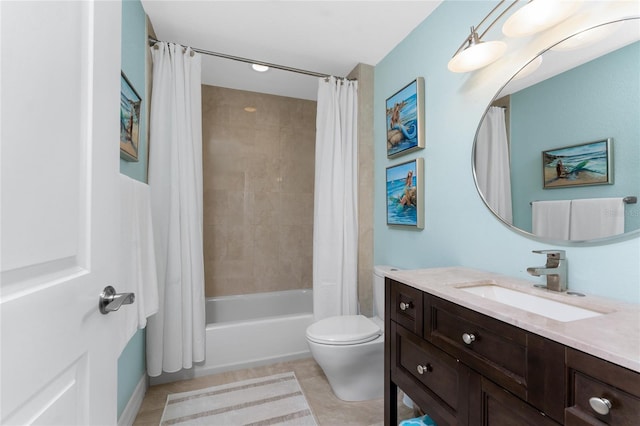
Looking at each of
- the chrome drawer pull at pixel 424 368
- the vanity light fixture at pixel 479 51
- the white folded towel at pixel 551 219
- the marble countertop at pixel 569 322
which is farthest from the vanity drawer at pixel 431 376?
the vanity light fixture at pixel 479 51

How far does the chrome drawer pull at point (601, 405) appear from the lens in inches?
22.9

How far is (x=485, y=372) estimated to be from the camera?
0.87 metres

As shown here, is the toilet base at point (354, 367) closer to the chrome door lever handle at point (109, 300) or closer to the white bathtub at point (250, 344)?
the white bathtub at point (250, 344)

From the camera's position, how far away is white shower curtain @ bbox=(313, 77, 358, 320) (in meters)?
2.31

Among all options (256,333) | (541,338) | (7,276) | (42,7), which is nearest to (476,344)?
(541,338)

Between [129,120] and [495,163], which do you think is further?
[129,120]

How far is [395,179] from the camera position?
2053mm

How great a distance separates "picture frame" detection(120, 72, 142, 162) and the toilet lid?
1.42 meters

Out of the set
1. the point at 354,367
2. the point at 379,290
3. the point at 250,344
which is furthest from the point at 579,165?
the point at 250,344

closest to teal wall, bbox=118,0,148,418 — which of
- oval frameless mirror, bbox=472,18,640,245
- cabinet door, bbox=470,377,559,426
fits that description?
cabinet door, bbox=470,377,559,426

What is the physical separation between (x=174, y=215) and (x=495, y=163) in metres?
1.89

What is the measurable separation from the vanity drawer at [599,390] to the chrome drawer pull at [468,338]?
0.27 metres

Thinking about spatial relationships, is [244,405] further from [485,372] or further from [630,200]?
[630,200]

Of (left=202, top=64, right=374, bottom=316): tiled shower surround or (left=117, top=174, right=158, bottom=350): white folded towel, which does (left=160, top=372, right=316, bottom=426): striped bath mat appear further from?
(left=202, top=64, right=374, bottom=316): tiled shower surround
